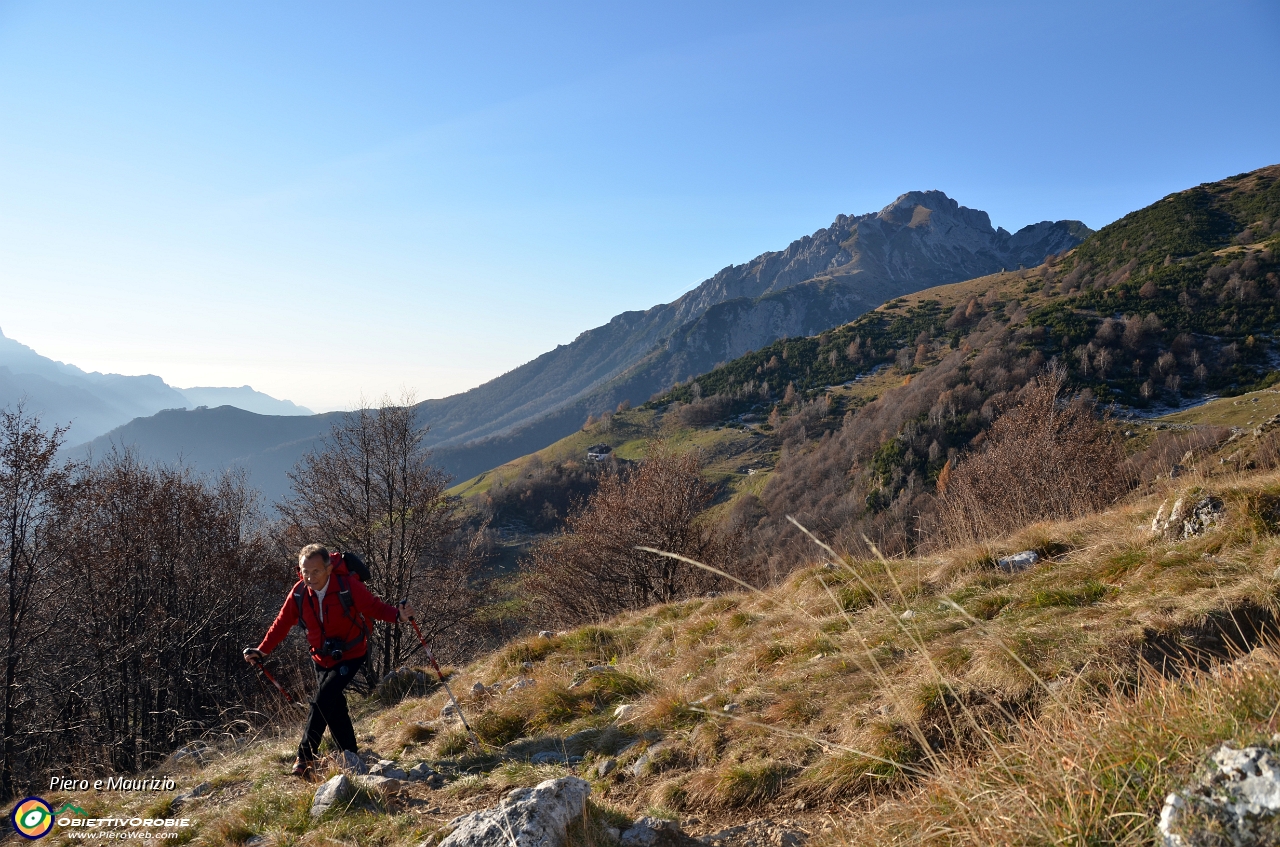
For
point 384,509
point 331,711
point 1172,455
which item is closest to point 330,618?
point 331,711

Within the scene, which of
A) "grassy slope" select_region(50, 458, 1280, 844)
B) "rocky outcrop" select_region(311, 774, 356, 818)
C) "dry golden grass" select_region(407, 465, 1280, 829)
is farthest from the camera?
"rocky outcrop" select_region(311, 774, 356, 818)

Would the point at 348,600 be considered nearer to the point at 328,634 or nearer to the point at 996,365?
the point at 328,634

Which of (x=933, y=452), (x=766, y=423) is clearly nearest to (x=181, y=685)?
(x=933, y=452)

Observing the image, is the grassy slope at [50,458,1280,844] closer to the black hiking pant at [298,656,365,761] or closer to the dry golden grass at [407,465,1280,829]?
the dry golden grass at [407,465,1280,829]

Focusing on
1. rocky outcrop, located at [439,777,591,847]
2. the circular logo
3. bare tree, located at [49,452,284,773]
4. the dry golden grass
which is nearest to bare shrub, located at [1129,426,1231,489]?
the dry golden grass

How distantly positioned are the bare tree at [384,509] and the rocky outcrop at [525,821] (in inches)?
691

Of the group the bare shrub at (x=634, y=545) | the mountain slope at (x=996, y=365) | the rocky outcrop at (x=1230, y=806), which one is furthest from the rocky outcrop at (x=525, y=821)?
the mountain slope at (x=996, y=365)

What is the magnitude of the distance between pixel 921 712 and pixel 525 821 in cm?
250

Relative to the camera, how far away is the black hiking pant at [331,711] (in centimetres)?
531

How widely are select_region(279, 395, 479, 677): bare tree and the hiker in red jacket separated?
14696 millimetres

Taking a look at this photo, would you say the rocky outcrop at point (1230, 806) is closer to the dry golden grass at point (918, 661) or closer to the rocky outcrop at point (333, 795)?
the dry golden grass at point (918, 661)

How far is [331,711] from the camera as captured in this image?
210 inches

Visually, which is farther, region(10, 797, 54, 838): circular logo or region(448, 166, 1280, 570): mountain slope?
region(448, 166, 1280, 570): mountain slope

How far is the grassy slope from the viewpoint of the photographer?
1979mm
